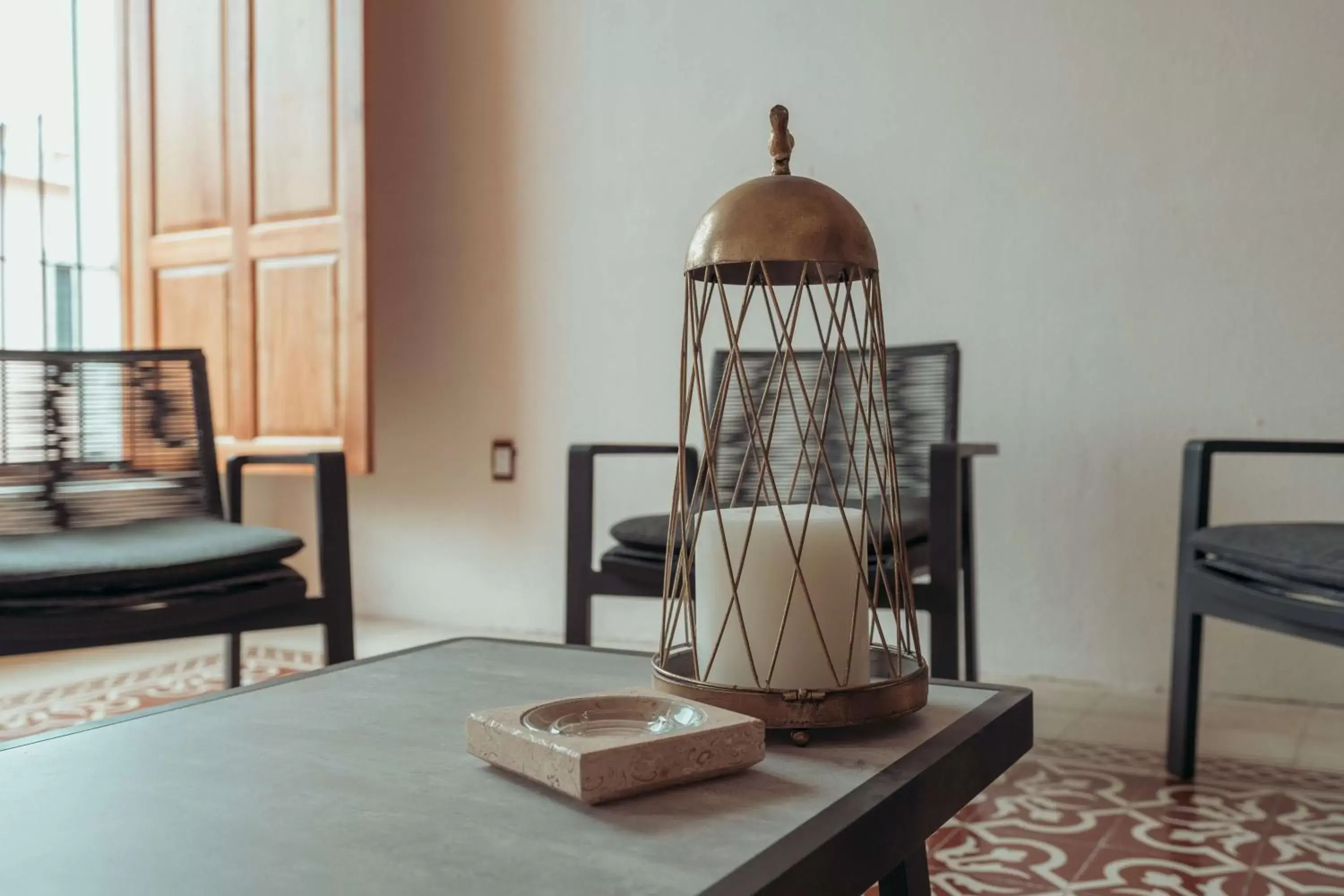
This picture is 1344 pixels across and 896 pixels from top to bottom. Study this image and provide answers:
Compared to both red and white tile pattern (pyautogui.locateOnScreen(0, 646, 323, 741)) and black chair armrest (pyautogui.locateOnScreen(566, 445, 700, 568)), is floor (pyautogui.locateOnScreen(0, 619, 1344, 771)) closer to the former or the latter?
red and white tile pattern (pyautogui.locateOnScreen(0, 646, 323, 741))

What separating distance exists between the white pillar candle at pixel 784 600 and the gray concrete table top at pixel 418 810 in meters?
0.05

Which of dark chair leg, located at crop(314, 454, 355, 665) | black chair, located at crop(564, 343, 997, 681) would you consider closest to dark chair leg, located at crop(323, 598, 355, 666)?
dark chair leg, located at crop(314, 454, 355, 665)

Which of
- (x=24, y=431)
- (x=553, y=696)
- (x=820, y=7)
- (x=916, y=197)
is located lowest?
(x=553, y=696)

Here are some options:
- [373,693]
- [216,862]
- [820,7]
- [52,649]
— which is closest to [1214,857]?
[373,693]

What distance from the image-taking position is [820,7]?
9.48 feet

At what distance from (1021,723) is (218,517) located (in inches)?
66.5

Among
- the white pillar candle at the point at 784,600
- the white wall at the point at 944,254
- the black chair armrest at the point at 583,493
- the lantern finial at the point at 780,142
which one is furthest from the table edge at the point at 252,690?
the white wall at the point at 944,254

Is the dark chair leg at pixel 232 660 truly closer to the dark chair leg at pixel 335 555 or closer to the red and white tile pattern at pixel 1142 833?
the dark chair leg at pixel 335 555

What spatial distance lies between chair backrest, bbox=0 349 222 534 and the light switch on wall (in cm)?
121

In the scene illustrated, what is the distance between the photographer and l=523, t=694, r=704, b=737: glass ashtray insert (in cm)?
74

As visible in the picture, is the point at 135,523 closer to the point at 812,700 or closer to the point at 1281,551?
the point at 812,700

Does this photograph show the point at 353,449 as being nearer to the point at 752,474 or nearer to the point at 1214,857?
the point at 752,474

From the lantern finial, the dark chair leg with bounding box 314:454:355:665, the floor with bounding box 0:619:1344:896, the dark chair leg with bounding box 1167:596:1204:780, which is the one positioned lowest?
the floor with bounding box 0:619:1344:896

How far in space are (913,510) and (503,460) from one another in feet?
5.22
